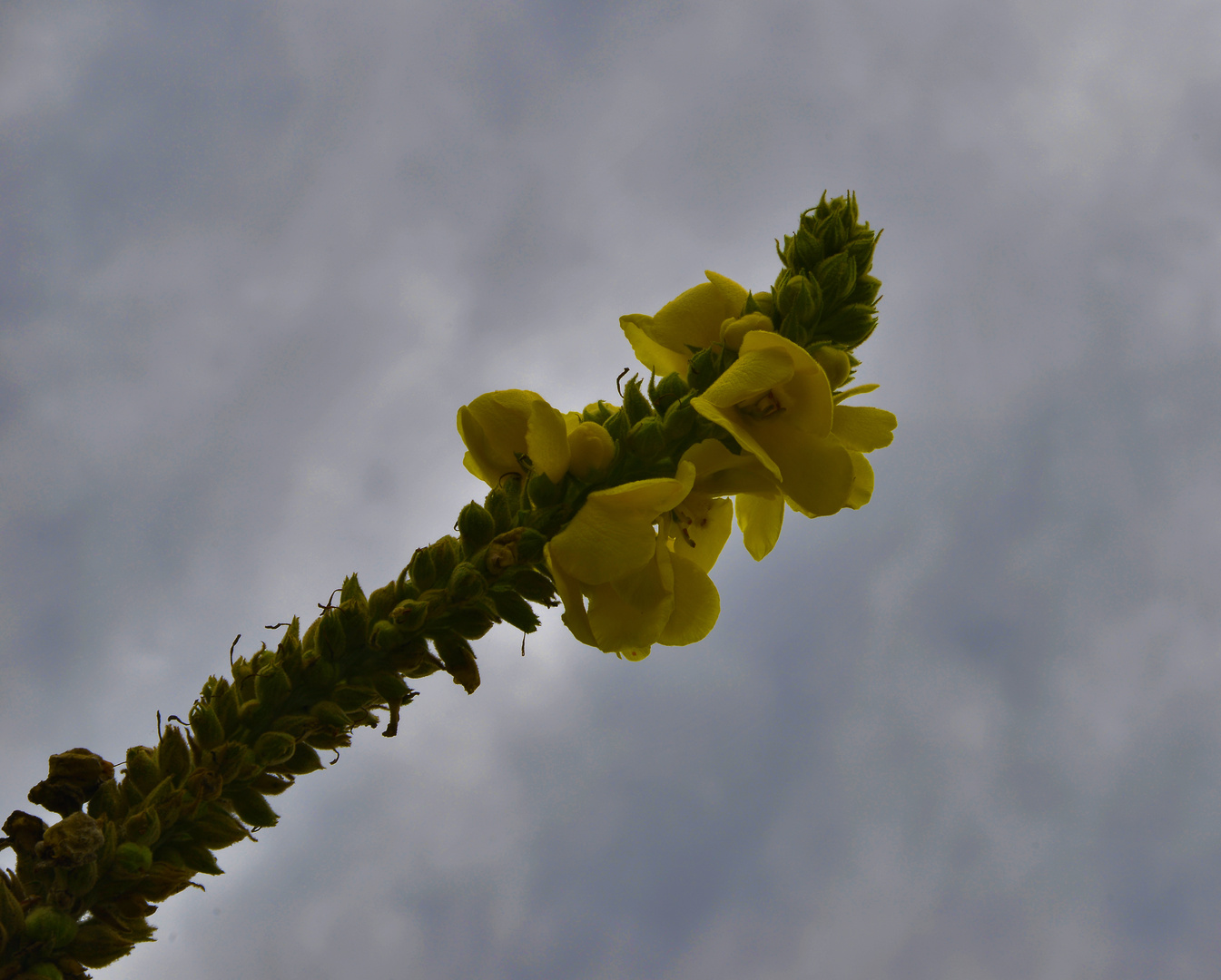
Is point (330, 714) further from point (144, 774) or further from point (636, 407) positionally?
point (636, 407)

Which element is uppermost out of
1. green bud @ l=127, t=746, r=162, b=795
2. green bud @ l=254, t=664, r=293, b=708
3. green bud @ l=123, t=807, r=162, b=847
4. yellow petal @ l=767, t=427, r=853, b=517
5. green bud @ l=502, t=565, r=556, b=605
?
yellow petal @ l=767, t=427, r=853, b=517

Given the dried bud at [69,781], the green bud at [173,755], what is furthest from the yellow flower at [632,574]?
the dried bud at [69,781]

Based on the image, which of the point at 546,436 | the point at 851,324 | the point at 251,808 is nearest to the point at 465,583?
the point at 546,436

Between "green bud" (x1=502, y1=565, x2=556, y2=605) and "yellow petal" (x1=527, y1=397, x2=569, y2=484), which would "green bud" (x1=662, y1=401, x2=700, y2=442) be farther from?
"green bud" (x1=502, y1=565, x2=556, y2=605)

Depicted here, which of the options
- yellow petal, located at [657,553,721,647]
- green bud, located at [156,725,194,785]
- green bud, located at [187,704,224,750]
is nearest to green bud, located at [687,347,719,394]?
yellow petal, located at [657,553,721,647]

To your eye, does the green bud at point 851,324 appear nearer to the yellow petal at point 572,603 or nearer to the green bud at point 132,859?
the yellow petal at point 572,603
